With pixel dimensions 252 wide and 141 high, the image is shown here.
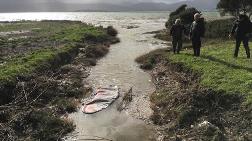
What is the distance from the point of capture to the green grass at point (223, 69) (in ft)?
60.0

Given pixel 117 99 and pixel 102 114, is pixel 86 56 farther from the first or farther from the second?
pixel 102 114

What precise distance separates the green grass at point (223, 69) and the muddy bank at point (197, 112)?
1.36 feet

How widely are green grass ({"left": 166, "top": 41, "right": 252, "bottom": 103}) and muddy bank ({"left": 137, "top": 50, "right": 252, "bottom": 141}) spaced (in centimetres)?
42

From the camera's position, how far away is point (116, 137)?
16922 millimetres

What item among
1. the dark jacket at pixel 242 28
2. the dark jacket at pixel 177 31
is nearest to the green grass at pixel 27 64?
the dark jacket at pixel 177 31

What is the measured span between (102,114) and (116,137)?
11.5ft

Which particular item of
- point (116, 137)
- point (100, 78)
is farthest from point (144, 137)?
point (100, 78)

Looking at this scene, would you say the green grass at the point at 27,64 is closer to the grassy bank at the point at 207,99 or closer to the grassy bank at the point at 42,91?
the grassy bank at the point at 42,91

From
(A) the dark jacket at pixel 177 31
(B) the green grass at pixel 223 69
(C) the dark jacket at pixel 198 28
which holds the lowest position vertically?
(B) the green grass at pixel 223 69

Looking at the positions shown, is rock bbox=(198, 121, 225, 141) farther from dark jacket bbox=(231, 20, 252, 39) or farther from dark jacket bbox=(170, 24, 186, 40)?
dark jacket bbox=(170, 24, 186, 40)

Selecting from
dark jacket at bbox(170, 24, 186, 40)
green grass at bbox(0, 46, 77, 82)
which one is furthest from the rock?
dark jacket at bbox(170, 24, 186, 40)

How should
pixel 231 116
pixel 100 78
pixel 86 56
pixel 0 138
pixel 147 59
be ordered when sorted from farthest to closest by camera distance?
pixel 86 56, pixel 147 59, pixel 100 78, pixel 231 116, pixel 0 138

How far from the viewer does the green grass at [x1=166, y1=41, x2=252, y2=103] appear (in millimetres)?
18297

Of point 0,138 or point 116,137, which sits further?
point 116,137
